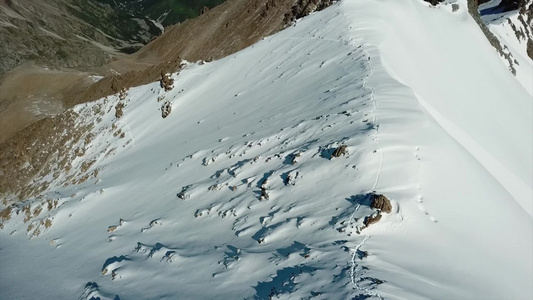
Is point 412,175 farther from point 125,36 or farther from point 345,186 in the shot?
point 125,36

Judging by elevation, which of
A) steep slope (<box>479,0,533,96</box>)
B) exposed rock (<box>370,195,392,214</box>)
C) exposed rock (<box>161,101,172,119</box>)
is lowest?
steep slope (<box>479,0,533,96</box>)

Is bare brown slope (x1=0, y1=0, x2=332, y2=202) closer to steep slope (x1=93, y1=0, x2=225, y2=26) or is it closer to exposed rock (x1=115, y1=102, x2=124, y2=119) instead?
exposed rock (x1=115, y1=102, x2=124, y2=119)

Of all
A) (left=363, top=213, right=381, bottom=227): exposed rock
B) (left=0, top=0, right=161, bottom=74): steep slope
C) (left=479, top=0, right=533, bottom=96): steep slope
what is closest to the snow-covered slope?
(left=363, top=213, right=381, bottom=227): exposed rock

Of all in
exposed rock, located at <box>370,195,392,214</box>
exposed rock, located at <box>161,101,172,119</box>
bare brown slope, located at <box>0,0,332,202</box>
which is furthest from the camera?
bare brown slope, located at <box>0,0,332,202</box>

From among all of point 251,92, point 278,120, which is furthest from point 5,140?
point 278,120

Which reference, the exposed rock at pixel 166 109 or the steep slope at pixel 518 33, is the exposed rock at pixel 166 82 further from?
the steep slope at pixel 518 33

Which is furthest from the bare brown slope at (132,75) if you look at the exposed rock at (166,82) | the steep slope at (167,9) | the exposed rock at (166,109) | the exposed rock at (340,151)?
the steep slope at (167,9)

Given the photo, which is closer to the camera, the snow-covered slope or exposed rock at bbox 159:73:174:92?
the snow-covered slope

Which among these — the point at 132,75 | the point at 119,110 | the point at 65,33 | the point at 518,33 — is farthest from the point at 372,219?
the point at 65,33
